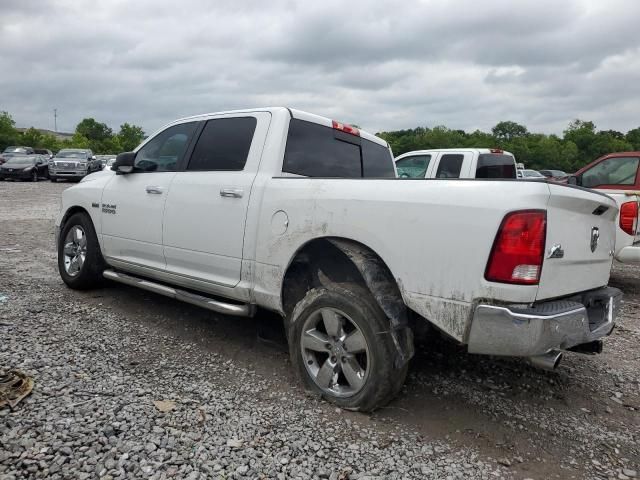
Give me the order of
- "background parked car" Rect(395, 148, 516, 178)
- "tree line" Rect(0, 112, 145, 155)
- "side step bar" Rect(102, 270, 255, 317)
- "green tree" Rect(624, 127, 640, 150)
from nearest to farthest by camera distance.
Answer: "side step bar" Rect(102, 270, 255, 317)
"background parked car" Rect(395, 148, 516, 178)
"tree line" Rect(0, 112, 145, 155)
"green tree" Rect(624, 127, 640, 150)

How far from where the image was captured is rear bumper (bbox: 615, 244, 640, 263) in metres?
5.97

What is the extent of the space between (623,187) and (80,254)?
7.10 m

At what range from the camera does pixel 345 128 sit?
430 cm

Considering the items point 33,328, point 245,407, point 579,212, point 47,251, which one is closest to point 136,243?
point 33,328

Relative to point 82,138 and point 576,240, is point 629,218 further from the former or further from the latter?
point 82,138

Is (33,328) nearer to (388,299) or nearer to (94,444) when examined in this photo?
(94,444)

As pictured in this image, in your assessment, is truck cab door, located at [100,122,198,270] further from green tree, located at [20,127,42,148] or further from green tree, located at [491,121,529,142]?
green tree, located at [491,121,529,142]

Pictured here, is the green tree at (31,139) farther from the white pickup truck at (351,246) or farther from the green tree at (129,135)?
the white pickup truck at (351,246)

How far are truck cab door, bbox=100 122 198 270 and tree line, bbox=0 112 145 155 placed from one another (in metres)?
66.4

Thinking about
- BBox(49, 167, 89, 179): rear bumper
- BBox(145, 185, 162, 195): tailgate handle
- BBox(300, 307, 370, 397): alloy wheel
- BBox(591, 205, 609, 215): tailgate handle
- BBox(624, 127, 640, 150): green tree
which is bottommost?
BBox(49, 167, 89, 179): rear bumper

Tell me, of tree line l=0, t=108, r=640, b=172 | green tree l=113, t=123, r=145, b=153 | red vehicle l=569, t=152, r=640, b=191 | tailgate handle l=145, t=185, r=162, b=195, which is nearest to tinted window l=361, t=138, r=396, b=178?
tailgate handle l=145, t=185, r=162, b=195

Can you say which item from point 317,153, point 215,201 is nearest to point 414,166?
point 317,153

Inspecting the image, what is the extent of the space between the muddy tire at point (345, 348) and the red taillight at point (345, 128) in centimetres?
163

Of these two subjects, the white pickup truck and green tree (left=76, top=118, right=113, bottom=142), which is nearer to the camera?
the white pickup truck
